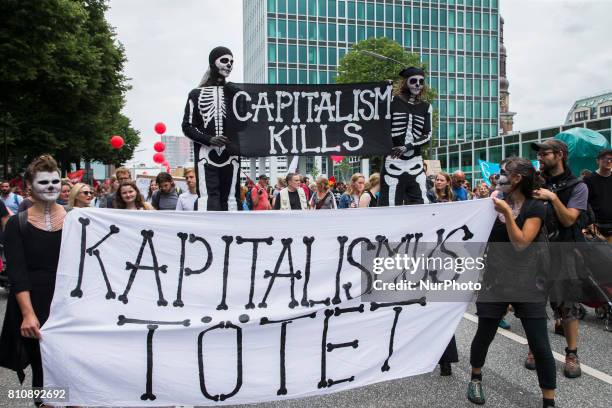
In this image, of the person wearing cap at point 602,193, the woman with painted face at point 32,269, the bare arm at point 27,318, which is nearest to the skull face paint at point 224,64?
the woman with painted face at point 32,269

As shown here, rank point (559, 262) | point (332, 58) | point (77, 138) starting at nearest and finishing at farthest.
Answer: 1. point (559, 262)
2. point (77, 138)
3. point (332, 58)

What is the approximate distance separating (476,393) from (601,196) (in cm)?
321

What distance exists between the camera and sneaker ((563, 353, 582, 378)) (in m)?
4.30

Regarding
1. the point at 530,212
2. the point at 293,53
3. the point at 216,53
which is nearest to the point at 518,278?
the point at 530,212

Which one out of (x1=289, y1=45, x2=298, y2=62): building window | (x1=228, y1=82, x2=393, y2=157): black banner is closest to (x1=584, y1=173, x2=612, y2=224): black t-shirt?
(x1=228, y1=82, x2=393, y2=157): black banner

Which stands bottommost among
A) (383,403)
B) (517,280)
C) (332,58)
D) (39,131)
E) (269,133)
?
(383,403)

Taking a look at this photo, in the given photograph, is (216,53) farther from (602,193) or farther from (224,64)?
(602,193)

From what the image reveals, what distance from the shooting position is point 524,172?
3.62m

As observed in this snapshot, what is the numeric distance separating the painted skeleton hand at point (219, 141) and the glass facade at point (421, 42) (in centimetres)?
5868

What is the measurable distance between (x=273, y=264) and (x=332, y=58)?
63.7 meters

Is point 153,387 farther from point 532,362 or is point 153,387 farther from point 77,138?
point 77,138

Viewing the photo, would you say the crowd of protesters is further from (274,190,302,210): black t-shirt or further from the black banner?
(274,190,302,210): black t-shirt

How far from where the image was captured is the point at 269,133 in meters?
4.62

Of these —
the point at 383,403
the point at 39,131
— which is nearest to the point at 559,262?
the point at 383,403
